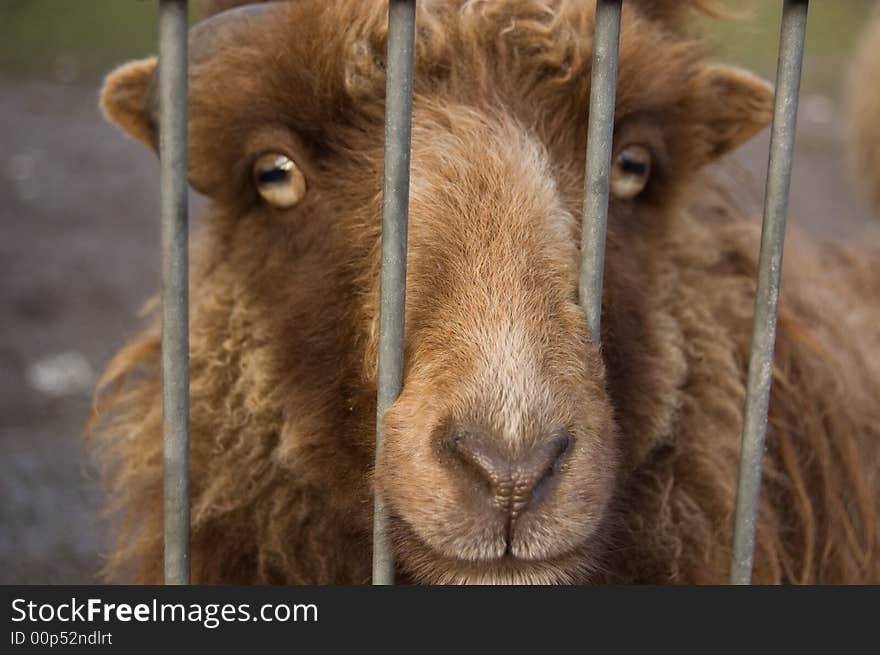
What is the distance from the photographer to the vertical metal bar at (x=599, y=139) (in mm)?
1998

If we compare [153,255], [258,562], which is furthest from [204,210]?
[153,255]

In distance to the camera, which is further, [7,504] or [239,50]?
[7,504]

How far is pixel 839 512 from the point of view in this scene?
3.20m

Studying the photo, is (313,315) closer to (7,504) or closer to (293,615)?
(293,615)

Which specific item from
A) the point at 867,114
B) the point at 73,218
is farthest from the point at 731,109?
the point at 73,218

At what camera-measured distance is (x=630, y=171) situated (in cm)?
283

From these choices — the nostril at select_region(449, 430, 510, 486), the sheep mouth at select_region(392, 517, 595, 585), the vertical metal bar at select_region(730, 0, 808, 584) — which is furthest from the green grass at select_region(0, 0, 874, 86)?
the nostril at select_region(449, 430, 510, 486)

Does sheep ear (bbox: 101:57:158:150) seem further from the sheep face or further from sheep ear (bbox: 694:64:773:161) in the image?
sheep ear (bbox: 694:64:773:161)

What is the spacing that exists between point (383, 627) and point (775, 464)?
160 centimetres

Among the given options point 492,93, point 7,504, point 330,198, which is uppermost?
point 492,93

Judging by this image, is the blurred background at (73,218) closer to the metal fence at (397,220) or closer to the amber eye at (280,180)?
the amber eye at (280,180)

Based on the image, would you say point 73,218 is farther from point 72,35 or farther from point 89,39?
point 72,35

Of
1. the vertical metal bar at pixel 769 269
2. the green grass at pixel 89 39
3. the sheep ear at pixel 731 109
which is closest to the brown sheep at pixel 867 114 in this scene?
the green grass at pixel 89 39

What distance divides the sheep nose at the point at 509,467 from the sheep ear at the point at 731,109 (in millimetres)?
1443
